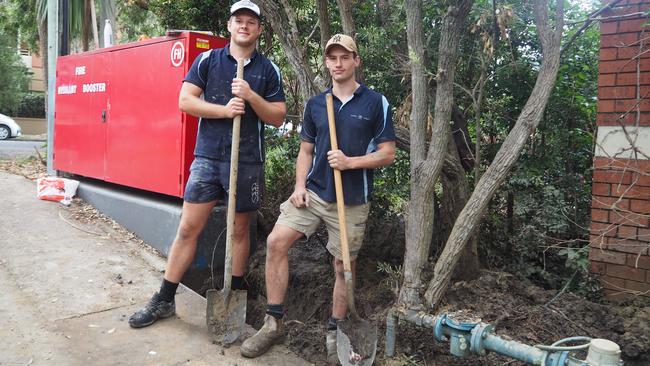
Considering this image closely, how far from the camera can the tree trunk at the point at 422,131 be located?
10.7ft

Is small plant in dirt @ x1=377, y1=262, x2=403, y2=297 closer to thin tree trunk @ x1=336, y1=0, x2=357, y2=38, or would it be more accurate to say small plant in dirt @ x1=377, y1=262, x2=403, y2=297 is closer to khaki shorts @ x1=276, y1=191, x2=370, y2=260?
khaki shorts @ x1=276, y1=191, x2=370, y2=260

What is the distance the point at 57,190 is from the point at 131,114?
5.76 ft

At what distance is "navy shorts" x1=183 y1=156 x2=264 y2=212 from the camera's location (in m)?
3.50

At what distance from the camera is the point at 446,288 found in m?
3.27

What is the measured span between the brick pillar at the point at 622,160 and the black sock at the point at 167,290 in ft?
9.44

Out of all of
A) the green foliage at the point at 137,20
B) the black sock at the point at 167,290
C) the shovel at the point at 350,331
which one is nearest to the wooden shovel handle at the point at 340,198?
the shovel at the point at 350,331

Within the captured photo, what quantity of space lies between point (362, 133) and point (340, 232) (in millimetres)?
625

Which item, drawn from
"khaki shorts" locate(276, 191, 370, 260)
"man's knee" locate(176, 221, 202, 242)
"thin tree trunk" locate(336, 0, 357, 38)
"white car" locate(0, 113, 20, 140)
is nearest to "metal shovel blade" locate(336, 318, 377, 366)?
"khaki shorts" locate(276, 191, 370, 260)

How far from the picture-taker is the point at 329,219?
3.28 m

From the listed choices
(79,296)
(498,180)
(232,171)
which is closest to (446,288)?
(498,180)

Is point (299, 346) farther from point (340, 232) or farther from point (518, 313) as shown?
point (518, 313)

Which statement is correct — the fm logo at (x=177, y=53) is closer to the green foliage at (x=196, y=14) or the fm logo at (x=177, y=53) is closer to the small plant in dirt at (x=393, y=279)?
the green foliage at (x=196, y=14)

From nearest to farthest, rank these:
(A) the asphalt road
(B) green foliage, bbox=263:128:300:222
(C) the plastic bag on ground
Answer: (B) green foliage, bbox=263:128:300:222 → (C) the plastic bag on ground → (A) the asphalt road

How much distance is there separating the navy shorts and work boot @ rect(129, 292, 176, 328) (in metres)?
0.74
